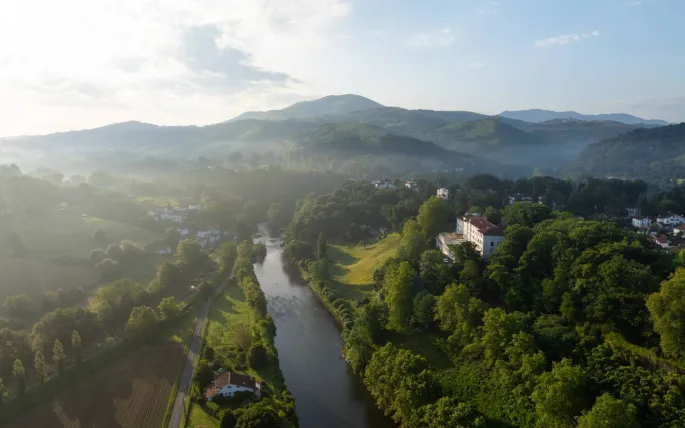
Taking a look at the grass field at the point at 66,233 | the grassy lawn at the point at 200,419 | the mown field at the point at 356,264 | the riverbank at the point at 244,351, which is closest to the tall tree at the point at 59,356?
the riverbank at the point at 244,351

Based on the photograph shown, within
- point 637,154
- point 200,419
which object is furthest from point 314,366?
point 637,154

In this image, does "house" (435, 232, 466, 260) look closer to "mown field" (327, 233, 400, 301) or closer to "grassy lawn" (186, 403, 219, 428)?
"mown field" (327, 233, 400, 301)

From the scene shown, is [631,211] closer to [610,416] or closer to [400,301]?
[400,301]

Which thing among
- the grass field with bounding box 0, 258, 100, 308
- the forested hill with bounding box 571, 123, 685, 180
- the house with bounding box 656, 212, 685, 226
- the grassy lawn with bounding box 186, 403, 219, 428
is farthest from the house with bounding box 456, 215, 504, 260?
the forested hill with bounding box 571, 123, 685, 180

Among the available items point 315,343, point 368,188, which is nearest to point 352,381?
point 315,343

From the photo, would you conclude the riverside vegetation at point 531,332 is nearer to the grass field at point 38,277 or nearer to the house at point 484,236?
the house at point 484,236

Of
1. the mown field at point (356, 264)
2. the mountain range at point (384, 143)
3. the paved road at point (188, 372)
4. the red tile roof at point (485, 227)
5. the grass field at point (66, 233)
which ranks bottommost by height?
the paved road at point (188, 372)
